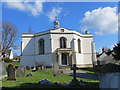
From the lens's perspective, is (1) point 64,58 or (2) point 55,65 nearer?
(2) point 55,65

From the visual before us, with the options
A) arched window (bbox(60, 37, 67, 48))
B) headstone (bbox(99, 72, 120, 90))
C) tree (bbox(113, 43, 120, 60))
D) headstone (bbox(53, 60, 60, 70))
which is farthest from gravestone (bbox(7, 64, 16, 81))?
arched window (bbox(60, 37, 67, 48))

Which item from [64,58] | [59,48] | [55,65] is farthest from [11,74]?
[64,58]

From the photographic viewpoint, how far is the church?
3728 cm

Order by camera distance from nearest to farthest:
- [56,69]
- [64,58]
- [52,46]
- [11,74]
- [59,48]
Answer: [11,74] → [56,69] → [59,48] → [64,58] → [52,46]

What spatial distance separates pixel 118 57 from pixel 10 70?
12.0m

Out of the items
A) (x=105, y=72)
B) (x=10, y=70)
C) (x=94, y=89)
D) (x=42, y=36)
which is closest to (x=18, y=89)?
(x=94, y=89)

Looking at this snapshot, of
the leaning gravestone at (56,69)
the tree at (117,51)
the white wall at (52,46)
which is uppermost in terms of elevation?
the white wall at (52,46)

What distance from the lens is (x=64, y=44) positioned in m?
38.9

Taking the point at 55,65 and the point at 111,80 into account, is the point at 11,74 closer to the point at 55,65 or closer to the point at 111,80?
the point at 111,80

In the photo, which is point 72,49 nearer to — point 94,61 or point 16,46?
point 94,61

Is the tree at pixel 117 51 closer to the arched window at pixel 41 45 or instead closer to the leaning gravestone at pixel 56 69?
the leaning gravestone at pixel 56 69

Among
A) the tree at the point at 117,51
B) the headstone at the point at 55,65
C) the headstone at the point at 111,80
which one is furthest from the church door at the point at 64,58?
Answer: the tree at the point at 117,51

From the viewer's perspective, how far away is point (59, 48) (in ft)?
121

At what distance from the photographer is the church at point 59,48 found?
3728 cm
